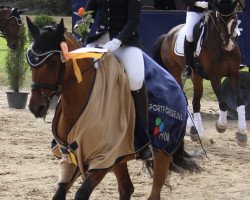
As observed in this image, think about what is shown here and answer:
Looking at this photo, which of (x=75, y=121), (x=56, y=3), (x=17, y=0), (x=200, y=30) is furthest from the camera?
(x=17, y=0)

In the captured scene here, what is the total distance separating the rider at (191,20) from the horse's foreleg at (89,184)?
18.6 feet

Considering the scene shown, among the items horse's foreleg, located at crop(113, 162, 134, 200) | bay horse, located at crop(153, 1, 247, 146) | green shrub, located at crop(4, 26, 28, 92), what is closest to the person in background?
green shrub, located at crop(4, 26, 28, 92)

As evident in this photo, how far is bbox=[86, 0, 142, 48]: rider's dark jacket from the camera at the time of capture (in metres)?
5.61

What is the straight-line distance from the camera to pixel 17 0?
152ft

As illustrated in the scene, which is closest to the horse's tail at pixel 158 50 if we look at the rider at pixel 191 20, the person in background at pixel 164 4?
the rider at pixel 191 20

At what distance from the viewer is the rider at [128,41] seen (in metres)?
5.58

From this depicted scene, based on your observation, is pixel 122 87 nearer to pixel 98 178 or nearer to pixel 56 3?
pixel 98 178

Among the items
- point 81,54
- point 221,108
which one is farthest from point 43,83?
point 221,108

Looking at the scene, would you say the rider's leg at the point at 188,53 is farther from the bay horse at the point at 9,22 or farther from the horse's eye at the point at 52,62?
the horse's eye at the point at 52,62

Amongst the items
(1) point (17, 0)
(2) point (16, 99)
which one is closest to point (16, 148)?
(2) point (16, 99)

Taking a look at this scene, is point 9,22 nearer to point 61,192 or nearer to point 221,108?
point 221,108

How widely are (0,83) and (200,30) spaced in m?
7.73

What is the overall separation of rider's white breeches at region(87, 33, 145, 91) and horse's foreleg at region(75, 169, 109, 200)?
753 mm

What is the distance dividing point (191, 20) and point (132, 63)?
5.24 meters
